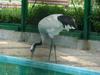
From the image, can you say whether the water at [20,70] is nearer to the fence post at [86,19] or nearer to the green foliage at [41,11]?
the fence post at [86,19]

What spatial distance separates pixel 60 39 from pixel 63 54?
132cm

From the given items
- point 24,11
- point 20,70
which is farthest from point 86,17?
point 20,70

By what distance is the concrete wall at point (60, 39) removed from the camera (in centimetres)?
936

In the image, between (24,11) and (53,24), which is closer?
(53,24)

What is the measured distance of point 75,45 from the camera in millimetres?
9547

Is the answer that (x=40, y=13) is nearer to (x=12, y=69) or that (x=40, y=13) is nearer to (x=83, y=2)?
(x=83, y=2)

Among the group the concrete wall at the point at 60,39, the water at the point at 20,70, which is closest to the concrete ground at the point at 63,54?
the concrete wall at the point at 60,39

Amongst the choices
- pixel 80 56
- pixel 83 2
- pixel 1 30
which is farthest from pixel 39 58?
pixel 1 30

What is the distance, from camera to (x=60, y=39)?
9.92 meters

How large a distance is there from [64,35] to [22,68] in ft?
13.9

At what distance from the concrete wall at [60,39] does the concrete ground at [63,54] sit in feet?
0.60

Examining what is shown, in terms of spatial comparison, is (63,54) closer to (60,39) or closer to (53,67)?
(60,39)

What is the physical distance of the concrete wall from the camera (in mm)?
9356

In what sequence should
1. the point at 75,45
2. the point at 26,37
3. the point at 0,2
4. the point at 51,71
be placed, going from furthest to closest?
the point at 0,2
the point at 26,37
the point at 75,45
the point at 51,71
